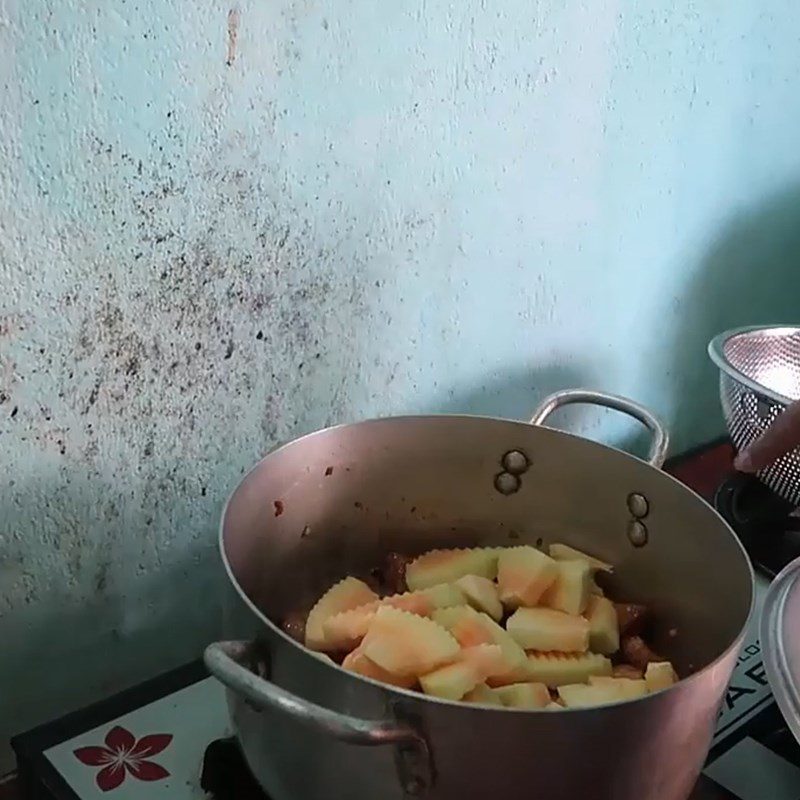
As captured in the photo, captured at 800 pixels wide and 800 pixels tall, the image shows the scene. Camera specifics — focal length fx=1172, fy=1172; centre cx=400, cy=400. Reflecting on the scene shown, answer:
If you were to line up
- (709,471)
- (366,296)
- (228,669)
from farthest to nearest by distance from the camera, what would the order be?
(709,471)
(366,296)
(228,669)

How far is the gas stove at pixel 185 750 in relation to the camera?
627 millimetres

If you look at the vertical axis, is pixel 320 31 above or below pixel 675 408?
above

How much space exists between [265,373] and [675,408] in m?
0.46

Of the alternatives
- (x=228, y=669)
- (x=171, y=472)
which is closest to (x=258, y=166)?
(x=171, y=472)

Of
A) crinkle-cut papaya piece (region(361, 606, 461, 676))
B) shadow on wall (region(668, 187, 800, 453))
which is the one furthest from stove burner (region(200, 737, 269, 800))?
shadow on wall (region(668, 187, 800, 453))

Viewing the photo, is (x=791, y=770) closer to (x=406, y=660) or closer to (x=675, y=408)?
(x=406, y=660)

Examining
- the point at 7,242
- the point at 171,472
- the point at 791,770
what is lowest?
the point at 791,770

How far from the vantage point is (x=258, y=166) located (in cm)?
66

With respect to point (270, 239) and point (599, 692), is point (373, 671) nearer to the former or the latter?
point (599, 692)

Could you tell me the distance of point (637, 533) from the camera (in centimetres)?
75

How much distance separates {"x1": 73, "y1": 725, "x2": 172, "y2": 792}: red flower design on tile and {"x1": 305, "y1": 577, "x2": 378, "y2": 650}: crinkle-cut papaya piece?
106mm

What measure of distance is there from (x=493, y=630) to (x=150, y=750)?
0.21 metres

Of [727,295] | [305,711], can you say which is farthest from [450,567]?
[727,295]

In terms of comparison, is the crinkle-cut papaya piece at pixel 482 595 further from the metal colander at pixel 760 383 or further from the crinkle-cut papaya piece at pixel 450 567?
the metal colander at pixel 760 383
